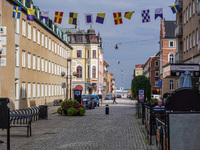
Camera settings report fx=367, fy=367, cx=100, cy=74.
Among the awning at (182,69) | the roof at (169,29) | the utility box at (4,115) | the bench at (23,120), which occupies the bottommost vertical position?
the bench at (23,120)

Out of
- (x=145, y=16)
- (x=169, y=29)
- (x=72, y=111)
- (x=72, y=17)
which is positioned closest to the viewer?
(x=145, y=16)

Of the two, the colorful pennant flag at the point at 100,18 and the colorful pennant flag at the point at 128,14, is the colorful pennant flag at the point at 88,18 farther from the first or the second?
the colorful pennant flag at the point at 128,14

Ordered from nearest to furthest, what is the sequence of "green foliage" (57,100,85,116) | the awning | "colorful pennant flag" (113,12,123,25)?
"colorful pennant flag" (113,12,123,25) → "green foliage" (57,100,85,116) → the awning

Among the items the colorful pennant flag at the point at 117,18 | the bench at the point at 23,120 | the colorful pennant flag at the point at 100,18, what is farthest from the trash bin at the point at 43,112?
the colorful pennant flag at the point at 117,18

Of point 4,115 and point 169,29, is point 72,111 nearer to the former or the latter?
point 4,115

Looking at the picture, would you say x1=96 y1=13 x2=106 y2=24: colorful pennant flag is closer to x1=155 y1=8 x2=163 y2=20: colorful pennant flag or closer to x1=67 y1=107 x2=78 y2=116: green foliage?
x1=155 y1=8 x2=163 y2=20: colorful pennant flag

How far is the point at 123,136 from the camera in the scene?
48.4 feet

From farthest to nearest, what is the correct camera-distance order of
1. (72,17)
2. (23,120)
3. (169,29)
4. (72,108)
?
(169,29) < (72,108) < (72,17) < (23,120)

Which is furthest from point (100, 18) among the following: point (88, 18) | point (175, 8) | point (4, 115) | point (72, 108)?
point (4, 115)

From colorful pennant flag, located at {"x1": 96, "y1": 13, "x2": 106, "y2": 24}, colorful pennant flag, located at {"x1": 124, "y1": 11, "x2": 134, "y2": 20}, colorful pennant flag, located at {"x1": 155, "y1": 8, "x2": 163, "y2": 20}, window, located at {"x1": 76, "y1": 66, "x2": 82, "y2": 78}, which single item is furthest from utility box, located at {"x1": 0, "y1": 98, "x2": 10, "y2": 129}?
window, located at {"x1": 76, "y1": 66, "x2": 82, "y2": 78}

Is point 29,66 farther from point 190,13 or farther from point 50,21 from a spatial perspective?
point 190,13

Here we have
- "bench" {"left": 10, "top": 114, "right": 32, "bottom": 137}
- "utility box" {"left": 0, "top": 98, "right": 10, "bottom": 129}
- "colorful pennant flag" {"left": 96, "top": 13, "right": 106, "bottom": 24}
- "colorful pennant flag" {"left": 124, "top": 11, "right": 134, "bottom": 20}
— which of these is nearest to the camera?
"utility box" {"left": 0, "top": 98, "right": 10, "bottom": 129}

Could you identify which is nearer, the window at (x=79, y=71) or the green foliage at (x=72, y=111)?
the green foliage at (x=72, y=111)

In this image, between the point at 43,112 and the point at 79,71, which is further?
the point at 79,71
